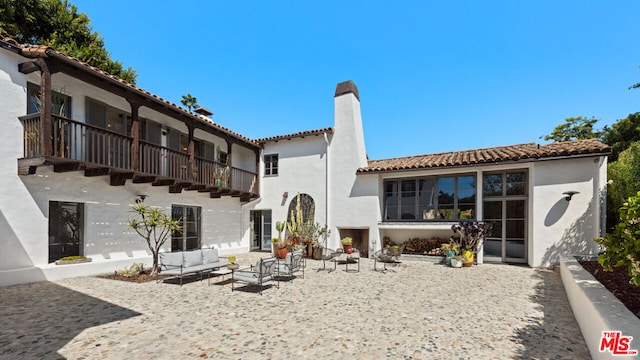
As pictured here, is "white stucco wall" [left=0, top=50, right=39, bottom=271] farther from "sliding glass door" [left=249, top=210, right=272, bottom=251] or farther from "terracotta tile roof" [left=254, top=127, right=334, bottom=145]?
"terracotta tile roof" [left=254, top=127, right=334, bottom=145]

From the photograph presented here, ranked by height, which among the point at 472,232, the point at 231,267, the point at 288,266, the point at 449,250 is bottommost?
the point at 449,250

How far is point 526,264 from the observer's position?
1110cm

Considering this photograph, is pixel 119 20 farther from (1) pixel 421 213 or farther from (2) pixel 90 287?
(1) pixel 421 213

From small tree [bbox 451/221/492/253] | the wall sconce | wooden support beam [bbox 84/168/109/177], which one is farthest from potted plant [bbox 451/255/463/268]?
wooden support beam [bbox 84/168/109/177]

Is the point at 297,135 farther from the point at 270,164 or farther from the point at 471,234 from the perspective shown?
the point at 471,234

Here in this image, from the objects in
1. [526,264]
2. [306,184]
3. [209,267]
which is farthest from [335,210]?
[526,264]

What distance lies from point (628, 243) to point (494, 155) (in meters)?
8.91

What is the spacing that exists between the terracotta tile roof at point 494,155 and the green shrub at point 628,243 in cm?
746

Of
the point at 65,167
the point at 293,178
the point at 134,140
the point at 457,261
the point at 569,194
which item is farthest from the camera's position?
the point at 293,178

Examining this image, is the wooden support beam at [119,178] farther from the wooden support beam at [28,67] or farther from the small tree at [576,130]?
the small tree at [576,130]

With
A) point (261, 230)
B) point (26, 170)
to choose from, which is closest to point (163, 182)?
point (26, 170)

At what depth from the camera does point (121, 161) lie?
397 inches

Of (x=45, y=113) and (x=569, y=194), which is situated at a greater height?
(x=45, y=113)

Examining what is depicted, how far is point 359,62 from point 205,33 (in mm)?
7649
